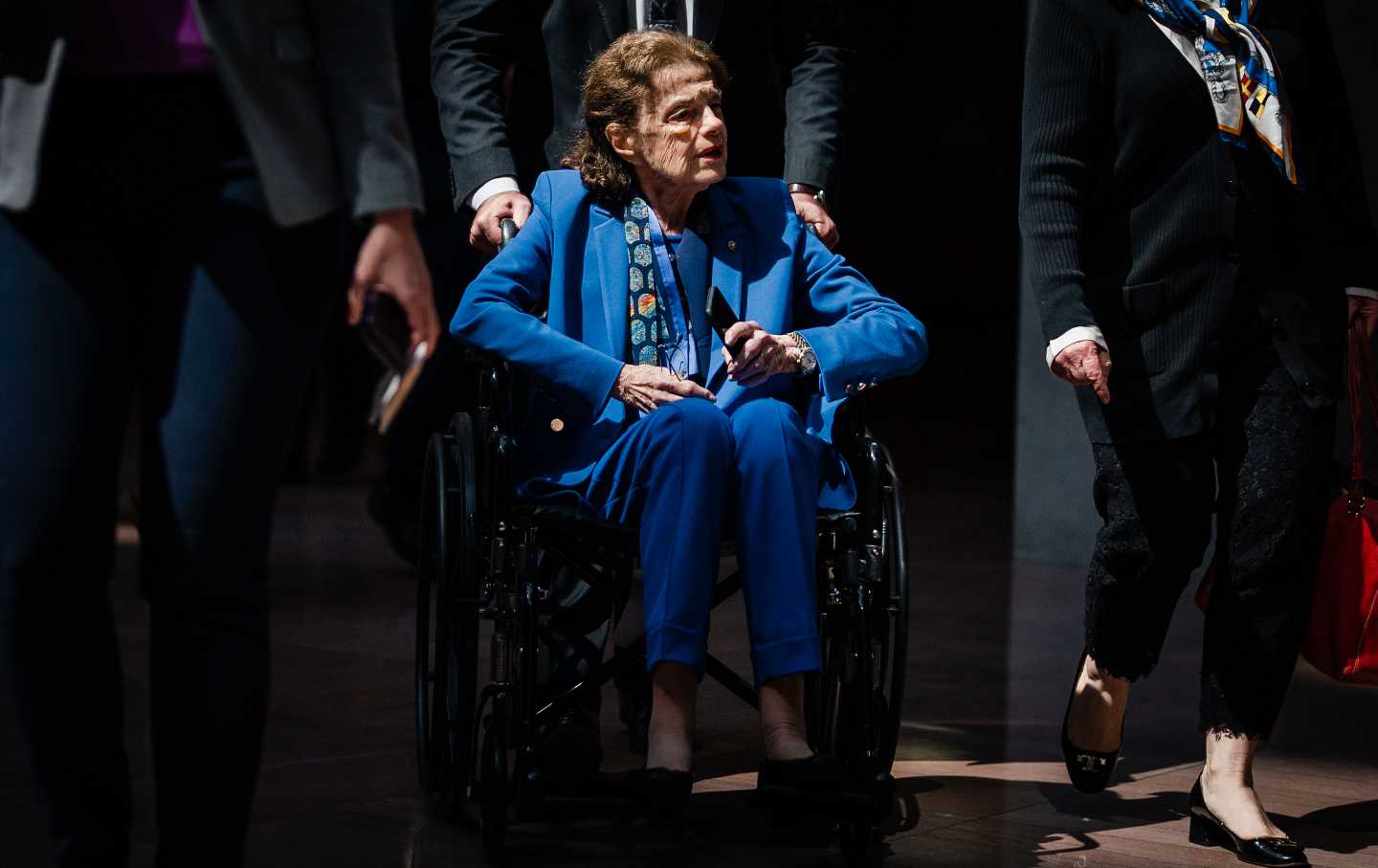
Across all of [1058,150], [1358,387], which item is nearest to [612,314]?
[1058,150]

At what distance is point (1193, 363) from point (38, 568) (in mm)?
1946

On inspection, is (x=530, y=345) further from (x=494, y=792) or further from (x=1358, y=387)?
(x=1358, y=387)

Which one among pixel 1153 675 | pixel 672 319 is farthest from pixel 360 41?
pixel 1153 675

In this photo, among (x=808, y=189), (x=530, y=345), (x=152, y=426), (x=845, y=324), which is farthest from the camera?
(x=808, y=189)

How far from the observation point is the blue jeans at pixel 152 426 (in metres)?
2.11

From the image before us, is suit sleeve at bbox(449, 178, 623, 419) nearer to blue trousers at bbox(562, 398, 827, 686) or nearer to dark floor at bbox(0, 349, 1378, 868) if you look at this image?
blue trousers at bbox(562, 398, 827, 686)

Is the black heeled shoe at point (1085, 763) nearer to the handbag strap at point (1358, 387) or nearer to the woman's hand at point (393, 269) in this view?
the handbag strap at point (1358, 387)

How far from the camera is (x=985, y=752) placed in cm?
418

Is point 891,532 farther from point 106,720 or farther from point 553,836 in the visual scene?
point 106,720

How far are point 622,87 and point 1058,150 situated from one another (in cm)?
77

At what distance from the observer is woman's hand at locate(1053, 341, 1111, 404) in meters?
3.27

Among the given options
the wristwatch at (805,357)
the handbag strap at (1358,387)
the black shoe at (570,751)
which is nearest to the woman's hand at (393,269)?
the black shoe at (570,751)

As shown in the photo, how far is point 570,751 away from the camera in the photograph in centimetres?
Result: 352

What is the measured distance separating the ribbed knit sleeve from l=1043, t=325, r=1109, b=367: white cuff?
43 mm
